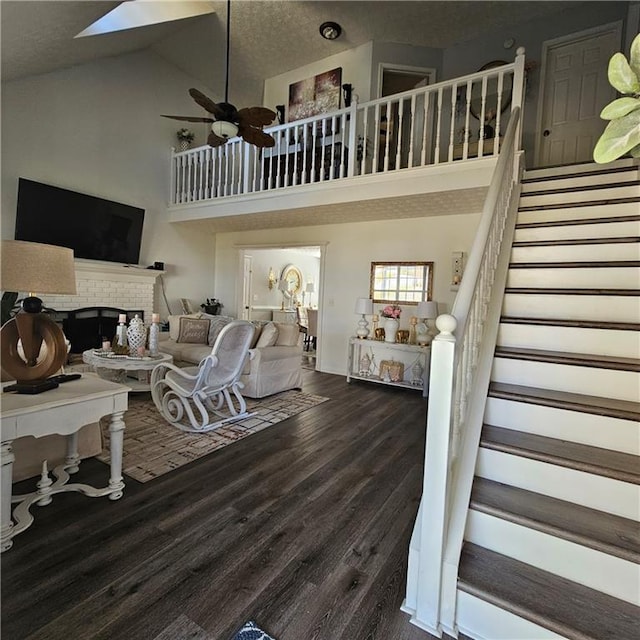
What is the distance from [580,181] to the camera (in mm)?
3268

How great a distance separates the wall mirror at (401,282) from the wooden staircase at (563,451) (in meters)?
2.44

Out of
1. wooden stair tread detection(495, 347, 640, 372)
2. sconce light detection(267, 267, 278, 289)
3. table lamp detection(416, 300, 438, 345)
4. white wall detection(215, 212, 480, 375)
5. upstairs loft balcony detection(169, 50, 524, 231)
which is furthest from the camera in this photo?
sconce light detection(267, 267, 278, 289)

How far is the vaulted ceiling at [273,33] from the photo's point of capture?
4.25 m

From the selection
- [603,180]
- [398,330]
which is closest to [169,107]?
[398,330]

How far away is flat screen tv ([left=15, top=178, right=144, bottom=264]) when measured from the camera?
4781 millimetres

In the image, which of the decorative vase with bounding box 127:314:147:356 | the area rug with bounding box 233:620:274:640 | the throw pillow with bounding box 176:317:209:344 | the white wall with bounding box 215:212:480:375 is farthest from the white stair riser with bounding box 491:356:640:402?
the throw pillow with bounding box 176:317:209:344

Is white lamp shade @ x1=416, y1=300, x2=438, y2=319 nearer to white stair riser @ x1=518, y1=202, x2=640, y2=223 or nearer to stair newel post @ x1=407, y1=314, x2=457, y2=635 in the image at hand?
white stair riser @ x1=518, y1=202, x2=640, y2=223

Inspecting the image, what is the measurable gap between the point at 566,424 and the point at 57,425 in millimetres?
2562

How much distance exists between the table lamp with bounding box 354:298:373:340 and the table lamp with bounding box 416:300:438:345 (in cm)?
72

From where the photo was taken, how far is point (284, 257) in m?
9.73

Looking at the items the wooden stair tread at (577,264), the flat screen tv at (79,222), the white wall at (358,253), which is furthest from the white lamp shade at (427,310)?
the flat screen tv at (79,222)

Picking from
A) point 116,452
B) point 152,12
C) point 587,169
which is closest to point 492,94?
point 587,169

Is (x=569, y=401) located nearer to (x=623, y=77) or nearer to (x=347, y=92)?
(x=623, y=77)

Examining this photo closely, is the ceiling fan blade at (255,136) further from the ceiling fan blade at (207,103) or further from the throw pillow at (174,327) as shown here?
the throw pillow at (174,327)
